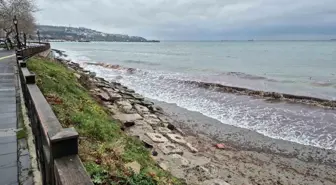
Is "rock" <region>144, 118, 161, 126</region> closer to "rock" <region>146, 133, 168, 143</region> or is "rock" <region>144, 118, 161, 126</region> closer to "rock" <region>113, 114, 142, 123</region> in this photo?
"rock" <region>113, 114, 142, 123</region>

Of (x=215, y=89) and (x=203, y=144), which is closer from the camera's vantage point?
(x=203, y=144)

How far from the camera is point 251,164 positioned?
383 inches

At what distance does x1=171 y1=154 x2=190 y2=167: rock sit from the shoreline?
0.06m

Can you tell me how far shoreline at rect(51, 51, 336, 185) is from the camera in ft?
27.4

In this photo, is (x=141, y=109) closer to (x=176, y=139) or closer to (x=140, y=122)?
(x=140, y=122)

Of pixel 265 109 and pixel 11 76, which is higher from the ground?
pixel 11 76

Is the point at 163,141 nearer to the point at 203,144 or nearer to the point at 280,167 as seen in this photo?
the point at 203,144

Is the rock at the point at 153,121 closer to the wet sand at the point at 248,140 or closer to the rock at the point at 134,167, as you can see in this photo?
the wet sand at the point at 248,140

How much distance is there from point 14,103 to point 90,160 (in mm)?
4274

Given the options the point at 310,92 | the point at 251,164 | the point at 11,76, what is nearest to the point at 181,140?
the point at 251,164

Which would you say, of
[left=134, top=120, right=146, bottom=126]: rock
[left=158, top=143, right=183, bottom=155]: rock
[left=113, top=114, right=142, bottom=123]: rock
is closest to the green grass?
[left=158, top=143, right=183, bottom=155]: rock

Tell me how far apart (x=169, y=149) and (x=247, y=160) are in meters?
2.90

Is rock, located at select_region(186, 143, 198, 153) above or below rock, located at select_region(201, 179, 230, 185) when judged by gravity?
below

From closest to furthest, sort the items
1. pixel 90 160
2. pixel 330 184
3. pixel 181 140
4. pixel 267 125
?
pixel 90 160
pixel 330 184
pixel 181 140
pixel 267 125
